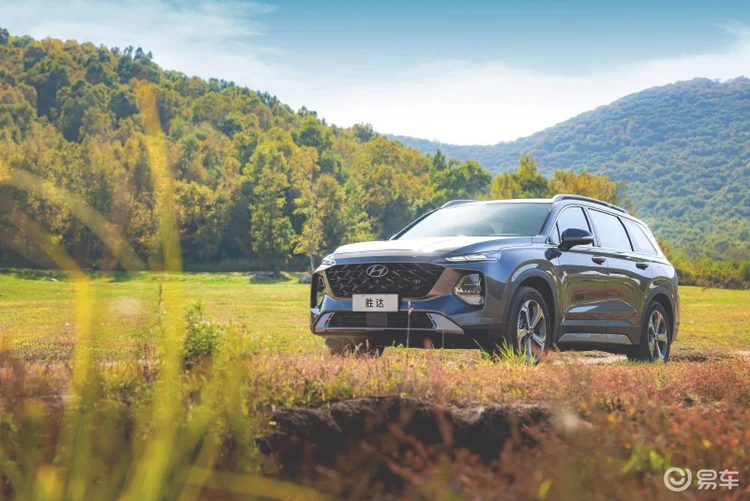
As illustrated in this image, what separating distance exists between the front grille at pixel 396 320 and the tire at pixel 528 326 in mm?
784

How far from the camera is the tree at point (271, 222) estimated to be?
299 ft

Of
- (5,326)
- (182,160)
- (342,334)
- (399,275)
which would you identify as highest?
(182,160)

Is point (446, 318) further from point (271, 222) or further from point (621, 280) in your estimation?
point (271, 222)

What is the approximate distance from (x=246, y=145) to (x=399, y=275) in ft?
417

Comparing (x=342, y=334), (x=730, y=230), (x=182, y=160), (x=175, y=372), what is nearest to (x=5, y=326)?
(x=342, y=334)

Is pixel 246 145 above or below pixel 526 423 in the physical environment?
above

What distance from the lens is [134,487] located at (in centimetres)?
476

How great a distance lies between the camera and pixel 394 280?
9.33m

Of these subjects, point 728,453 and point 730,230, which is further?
point 730,230

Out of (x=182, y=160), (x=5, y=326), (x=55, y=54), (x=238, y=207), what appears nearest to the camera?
(x=5, y=326)

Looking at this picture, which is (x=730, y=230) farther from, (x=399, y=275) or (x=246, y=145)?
(x=399, y=275)

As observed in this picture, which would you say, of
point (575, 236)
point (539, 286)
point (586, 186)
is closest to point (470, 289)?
point (539, 286)

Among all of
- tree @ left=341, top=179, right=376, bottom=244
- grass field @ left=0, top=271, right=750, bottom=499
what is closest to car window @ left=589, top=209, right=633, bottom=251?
grass field @ left=0, top=271, right=750, bottom=499

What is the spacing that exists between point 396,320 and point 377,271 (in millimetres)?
523
